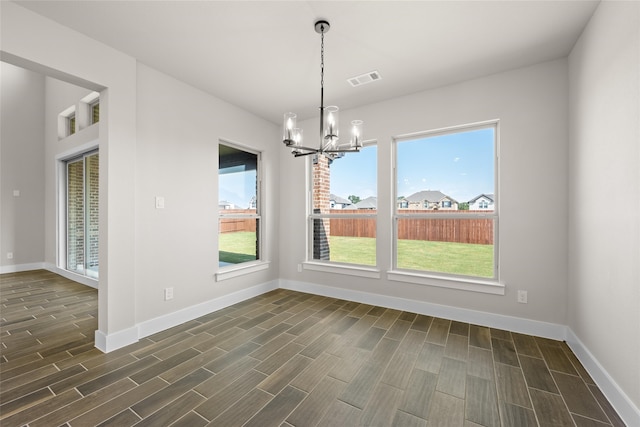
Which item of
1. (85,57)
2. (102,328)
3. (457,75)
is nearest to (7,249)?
(102,328)

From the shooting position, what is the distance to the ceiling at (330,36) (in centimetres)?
196

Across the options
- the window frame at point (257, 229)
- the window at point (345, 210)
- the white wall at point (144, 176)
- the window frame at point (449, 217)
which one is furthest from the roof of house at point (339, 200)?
the white wall at point (144, 176)

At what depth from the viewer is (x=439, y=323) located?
2998mm

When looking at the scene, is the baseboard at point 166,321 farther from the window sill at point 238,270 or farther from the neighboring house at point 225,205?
the neighboring house at point 225,205

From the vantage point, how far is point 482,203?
3.07 m

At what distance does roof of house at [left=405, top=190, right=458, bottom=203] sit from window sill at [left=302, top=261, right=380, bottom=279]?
3.52 feet

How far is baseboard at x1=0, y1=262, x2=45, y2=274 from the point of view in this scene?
527cm

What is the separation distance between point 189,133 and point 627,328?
13.2ft

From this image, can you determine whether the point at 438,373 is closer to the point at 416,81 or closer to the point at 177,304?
the point at 177,304

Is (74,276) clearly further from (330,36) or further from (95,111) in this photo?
(330,36)

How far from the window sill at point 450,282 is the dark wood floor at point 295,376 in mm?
399

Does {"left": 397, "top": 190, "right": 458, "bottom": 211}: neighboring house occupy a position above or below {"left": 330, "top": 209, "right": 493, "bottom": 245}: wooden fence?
above

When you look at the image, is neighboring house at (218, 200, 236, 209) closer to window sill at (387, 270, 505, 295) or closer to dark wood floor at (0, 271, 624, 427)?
dark wood floor at (0, 271, 624, 427)

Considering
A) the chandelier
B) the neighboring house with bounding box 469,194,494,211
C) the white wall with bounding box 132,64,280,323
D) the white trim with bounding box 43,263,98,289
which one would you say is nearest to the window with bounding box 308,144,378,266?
the neighboring house with bounding box 469,194,494,211
